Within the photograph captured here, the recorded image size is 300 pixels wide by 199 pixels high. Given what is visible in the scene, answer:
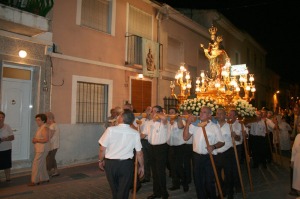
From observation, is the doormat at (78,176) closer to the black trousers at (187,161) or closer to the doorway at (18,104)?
the doorway at (18,104)

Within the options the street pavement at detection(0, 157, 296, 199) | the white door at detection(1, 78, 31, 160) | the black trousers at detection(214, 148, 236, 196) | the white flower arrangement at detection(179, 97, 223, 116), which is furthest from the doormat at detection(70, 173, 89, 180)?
the black trousers at detection(214, 148, 236, 196)

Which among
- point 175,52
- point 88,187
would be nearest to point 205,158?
point 88,187

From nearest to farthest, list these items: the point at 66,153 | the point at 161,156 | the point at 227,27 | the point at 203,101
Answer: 1. the point at 161,156
2. the point at 203,101
3. the point at 66,153
4. the point at 227,27

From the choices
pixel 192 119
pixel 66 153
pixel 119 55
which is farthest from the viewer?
pixel 119 55

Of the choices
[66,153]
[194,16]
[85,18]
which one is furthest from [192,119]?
[194,16]

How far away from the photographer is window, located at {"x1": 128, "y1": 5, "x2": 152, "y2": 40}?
1362 centimetres

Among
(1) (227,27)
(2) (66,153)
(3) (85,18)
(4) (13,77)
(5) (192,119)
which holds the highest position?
(1) (227,27)

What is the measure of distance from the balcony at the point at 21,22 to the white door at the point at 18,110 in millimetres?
1588

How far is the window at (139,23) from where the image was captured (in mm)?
13625

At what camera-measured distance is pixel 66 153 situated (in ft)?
34.3

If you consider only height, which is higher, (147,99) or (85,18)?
(85,18)

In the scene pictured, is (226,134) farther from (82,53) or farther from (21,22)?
(82,53)

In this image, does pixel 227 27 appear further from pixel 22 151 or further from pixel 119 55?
pixel 22 151

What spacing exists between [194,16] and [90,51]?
11679 millimetres
